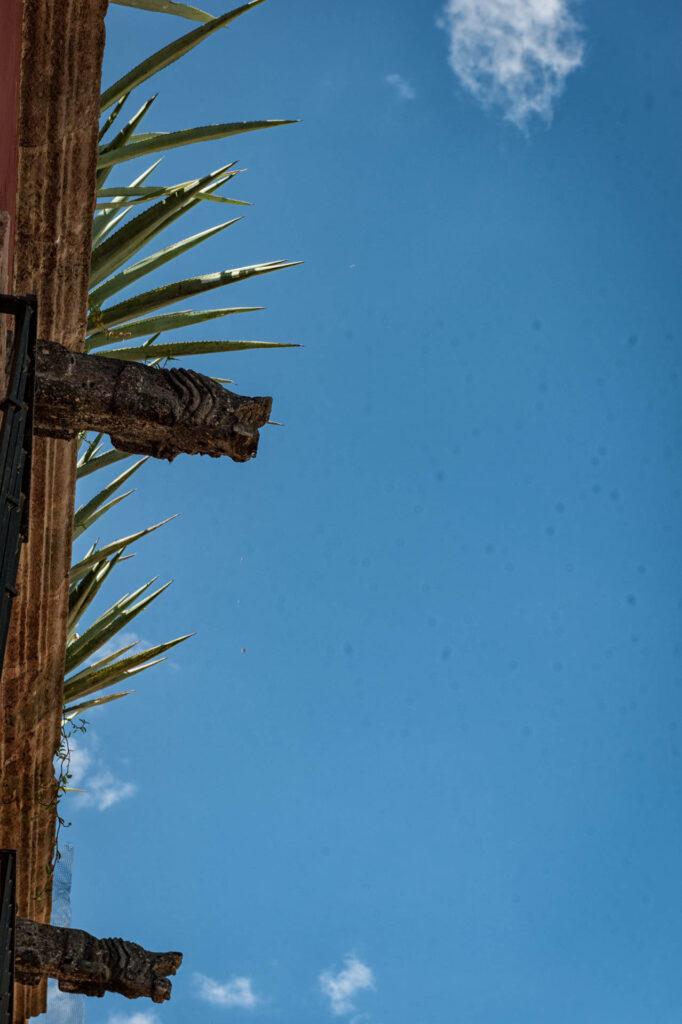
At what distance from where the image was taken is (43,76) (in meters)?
4.22

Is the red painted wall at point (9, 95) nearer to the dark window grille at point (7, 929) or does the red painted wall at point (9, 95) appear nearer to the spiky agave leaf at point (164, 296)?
the spiky agave leaf at point (164, 296)

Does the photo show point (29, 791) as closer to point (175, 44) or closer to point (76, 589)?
point (76, 589)

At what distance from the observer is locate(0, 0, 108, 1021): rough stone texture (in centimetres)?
422

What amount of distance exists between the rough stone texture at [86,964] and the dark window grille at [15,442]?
226 cm

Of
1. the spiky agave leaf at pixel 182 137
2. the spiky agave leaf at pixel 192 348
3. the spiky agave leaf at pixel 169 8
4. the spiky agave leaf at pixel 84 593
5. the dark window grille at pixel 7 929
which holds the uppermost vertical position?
the spiky agave leaf at pixel 169 8

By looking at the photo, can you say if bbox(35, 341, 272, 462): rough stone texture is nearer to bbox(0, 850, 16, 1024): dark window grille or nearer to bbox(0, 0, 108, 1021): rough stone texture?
bbox(0, 0, 108, 1021): rough stone texture

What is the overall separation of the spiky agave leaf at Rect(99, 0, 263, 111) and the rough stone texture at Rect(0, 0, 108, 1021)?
1079 mm

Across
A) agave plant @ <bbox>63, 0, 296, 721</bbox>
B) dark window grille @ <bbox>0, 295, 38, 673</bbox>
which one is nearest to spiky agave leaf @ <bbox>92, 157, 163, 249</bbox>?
agave plant @ <bbox>63, 0, 296, 721</bbox>

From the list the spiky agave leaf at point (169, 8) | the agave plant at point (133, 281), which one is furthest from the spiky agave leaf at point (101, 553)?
the spiky agave leaf at point (169, 8)

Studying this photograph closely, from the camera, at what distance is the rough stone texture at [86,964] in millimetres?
4680

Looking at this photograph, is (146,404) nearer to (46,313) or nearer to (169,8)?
(46,313)

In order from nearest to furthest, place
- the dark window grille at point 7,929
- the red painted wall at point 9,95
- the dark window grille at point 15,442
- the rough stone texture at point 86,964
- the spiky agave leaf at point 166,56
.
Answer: the dark window grille at point 15,442 → the dark window grille at point 7,929 → the red painted wall at point 9,95 → the rough stone texture at point 86,964 → the spiky agave leaf at point 166,56

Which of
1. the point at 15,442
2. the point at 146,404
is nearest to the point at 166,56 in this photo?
the point at 146,404

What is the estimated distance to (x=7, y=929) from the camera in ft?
12.3
